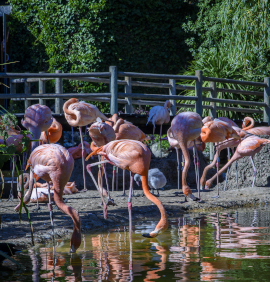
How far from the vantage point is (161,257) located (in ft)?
10.5

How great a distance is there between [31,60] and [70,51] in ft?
4.45

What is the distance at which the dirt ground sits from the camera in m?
4.00

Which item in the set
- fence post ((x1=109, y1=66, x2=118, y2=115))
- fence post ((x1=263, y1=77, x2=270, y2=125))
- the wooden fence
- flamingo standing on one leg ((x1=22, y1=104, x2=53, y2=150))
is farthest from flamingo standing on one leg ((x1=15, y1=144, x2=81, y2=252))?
fence post ((x1=263, y1=77, x2=270, y2=125))

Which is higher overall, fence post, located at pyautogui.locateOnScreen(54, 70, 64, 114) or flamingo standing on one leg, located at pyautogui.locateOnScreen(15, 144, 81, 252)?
fence post, located at pyautogui.locateOnScreen(54, 70, 64, 114)

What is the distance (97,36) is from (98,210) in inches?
365

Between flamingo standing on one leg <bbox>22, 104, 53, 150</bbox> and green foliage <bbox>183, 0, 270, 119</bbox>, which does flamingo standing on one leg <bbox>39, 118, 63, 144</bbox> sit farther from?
green foliage <bbox>183, 0, 270, 119</bbox>

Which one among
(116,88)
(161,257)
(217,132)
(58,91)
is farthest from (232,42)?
(161,257)

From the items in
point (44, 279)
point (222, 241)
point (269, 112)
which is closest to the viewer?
point (44, 279)

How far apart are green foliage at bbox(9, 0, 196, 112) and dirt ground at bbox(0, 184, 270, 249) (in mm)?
7452

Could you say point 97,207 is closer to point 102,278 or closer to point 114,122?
point 114,122

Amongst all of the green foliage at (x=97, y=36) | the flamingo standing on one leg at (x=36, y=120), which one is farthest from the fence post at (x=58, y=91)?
the green foliage at (x=97, y=36)

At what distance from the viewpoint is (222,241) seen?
12.1 feet

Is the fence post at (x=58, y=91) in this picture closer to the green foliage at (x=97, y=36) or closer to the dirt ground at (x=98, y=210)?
the dirt ground at (x=98, y=210)

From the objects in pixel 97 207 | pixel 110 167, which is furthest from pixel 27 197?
pixel 110 167
